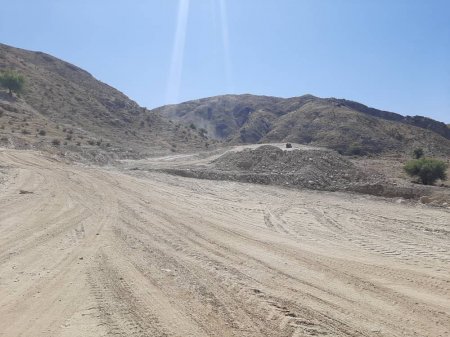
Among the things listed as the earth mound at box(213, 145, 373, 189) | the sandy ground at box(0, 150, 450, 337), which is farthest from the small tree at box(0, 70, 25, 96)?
the sandy ground at box(0, 150, 450, 337)

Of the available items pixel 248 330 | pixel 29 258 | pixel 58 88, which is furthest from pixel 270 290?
pixel 58 88

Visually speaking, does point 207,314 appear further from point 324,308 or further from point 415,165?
point 415,165

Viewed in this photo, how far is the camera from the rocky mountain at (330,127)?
258 ft

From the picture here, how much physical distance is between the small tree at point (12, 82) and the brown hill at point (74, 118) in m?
1.34

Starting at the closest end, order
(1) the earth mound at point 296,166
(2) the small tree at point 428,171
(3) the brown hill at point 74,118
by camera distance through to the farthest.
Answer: (1) the earth mound at point 296,166 → (2) the small tree at point 428,171 → (3) the brown hill at point 74,118

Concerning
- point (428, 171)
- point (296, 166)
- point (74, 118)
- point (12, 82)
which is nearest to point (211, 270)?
point (296, 166)

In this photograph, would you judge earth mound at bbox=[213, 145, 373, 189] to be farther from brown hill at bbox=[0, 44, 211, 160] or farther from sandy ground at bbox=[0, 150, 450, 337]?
brown hill at bbox=[0, 44, 211, 160]

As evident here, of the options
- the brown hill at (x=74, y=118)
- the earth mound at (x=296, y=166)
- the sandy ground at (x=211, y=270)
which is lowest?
the sandy ground at (x=211, y=270)

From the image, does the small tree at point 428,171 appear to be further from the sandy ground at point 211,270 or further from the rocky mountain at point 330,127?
the rocky mountain at point 330,127

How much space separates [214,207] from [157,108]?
161 m

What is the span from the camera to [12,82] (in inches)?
2475

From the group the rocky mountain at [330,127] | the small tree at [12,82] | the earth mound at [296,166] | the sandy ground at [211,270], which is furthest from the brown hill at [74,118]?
the sandy ground at [211,270]

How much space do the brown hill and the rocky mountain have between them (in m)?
24.0

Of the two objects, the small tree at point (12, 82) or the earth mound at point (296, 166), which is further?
the small tree at point (12, 82)
